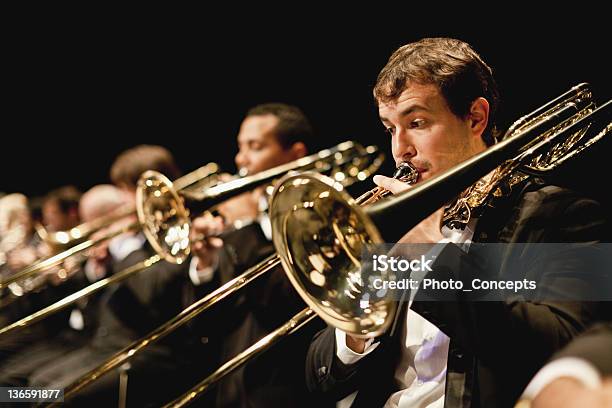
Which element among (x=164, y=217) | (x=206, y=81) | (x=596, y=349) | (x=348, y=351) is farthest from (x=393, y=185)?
(x=206, y=81)

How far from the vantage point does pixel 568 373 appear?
62 centimetres

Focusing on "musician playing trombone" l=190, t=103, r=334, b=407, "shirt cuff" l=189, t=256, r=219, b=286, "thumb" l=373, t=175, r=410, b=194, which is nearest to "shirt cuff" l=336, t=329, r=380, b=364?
"thumb" l=373, t=175, r=410, b=194

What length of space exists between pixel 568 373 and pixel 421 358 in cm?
92

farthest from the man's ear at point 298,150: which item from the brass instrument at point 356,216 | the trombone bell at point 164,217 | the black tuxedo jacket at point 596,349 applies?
the black tuxedo jacket at point 596,349

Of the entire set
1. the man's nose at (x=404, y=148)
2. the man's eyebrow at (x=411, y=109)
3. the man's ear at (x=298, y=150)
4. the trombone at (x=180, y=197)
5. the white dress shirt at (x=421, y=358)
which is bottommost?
the white dress shirt at (x=421, y=358)

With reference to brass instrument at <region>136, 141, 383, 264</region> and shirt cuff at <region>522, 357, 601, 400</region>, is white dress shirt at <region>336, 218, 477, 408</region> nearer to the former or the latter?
shirt cuff at <region>522, 357, 601, 400</region>

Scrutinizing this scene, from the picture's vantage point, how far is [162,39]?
3730 mm

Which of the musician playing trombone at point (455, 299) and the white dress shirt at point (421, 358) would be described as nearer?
the musician playing trombone at point (455, 299)

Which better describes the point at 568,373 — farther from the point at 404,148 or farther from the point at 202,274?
the point at 202,274

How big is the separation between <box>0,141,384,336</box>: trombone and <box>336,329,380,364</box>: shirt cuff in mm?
957

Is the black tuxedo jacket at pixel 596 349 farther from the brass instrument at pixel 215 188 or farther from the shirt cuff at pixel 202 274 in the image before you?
the shirt cuff at pixel 202 274

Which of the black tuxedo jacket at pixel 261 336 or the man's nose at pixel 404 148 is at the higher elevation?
the man's nose at pixel 404 148

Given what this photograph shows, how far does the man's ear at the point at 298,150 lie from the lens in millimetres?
2867

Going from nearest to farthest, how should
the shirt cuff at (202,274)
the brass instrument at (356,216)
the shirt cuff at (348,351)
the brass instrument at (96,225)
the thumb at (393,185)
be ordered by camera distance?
1. the brass instrument at (356,216)
2. the thumb at (393,185)
3. the shirt cuff at (348,351)
4. the shirt cuff at (202,274)
5. the brass instrument at (96,225)
